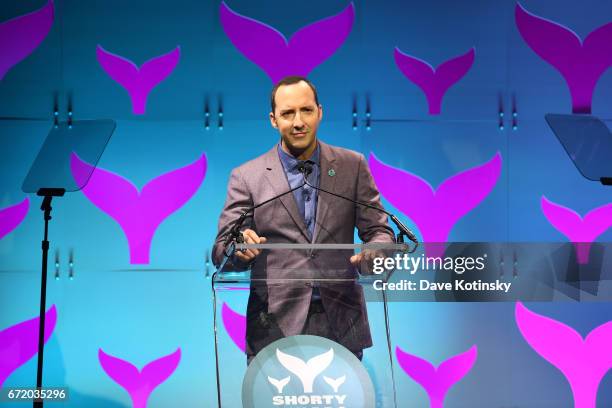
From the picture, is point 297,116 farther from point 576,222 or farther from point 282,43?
point 576,222

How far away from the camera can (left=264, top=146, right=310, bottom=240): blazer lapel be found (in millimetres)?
2762

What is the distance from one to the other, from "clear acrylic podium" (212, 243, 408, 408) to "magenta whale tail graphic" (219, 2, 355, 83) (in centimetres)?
224

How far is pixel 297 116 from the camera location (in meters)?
2.96

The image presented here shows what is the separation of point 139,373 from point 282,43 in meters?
1.96

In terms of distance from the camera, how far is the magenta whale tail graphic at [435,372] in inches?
164

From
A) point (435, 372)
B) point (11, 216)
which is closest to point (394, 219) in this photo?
point (435, 372)

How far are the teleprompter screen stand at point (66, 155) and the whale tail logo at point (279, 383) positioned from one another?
2.48 m

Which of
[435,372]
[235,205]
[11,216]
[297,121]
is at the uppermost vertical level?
[297,121]

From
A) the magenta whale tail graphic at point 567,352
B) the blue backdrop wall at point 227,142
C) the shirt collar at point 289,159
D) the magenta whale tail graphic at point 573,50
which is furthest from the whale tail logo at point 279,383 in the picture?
the magenta whale tail graphic at point 573,50

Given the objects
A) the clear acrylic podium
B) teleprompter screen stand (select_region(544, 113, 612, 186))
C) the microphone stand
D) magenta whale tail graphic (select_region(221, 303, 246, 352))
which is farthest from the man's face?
teleprompter screen stand (select_region(544, 113, 612, 186))

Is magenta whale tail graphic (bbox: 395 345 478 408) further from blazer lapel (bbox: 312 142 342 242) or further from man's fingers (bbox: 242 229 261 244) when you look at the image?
man's fingers (bbox: 242 229 261 244)

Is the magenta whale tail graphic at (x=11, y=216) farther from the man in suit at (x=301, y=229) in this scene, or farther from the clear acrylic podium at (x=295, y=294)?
the clear acrylic podium at (x=295, y=294)

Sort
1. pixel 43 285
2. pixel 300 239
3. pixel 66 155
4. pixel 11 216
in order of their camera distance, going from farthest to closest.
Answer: pixel 11 216, pixel 66 155, pixel 43 285, pixel 300 239

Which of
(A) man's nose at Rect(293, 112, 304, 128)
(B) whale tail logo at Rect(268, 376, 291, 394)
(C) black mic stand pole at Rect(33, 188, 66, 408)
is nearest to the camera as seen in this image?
(B) whale tail logo at Rect(268, 376, 291, 394)
